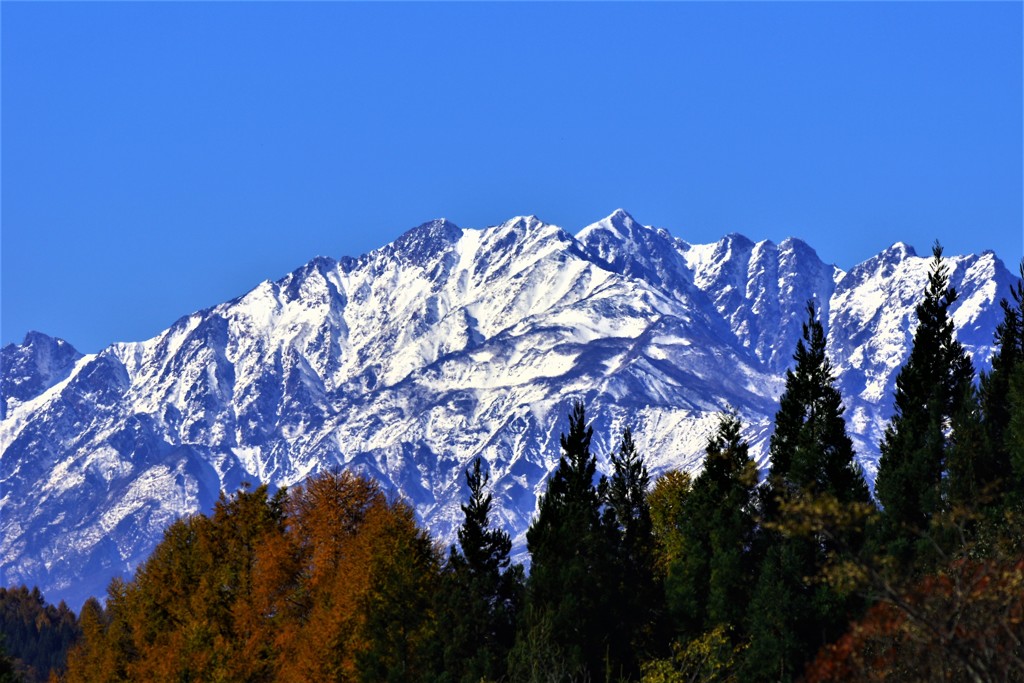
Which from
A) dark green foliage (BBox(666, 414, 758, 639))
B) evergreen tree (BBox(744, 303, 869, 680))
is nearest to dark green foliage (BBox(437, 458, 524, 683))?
dark green foliage (BBox(666, 414, 758, 639))

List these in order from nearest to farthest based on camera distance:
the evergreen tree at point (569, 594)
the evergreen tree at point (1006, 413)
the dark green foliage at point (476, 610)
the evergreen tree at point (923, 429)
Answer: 1. the evergreen tree at point (569, 594)
2. the dark green foliage at point (476, 610)
3. the evergreen tree at point (923, 429)
4. the evergreen tree at point (1006, 413)

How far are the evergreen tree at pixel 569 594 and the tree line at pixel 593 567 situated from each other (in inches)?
5.9

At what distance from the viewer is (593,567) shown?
319 feet

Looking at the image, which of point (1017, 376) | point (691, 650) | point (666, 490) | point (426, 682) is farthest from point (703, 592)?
point (666, 490)

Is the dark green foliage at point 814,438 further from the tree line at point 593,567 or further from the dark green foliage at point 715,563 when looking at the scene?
the dark green foliage at point 715,563

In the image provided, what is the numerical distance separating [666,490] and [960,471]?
117 feet

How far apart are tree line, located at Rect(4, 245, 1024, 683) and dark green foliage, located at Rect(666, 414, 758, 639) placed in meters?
0.13

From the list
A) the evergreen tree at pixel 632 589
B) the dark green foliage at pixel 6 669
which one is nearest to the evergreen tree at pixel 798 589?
the evergreen tree at pixel 632 589

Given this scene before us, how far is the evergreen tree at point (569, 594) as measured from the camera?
84438 millimetres

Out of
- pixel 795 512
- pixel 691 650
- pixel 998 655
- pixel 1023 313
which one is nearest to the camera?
pixel 795 512

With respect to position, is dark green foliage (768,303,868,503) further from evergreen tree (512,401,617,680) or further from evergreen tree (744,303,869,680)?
evergreen tree (512,401,617,680)

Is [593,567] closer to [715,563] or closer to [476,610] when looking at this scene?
[715,563]

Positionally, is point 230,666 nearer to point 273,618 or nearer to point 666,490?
point 273,618

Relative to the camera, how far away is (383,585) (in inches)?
3905
